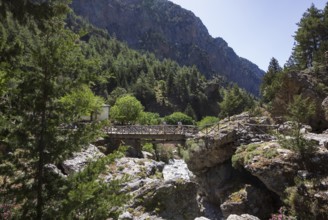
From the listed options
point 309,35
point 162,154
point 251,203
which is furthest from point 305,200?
point 162,154

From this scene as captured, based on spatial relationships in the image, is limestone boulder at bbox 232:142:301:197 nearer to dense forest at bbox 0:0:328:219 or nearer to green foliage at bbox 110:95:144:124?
dense forest at bbox 0:0:328:219

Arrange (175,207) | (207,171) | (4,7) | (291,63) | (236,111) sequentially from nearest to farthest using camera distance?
(4,7)
(175,207)
(207,171)
(291,63)
(236,111)

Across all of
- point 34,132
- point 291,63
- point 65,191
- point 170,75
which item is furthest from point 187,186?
point 170,75

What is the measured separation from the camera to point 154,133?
35438 mm

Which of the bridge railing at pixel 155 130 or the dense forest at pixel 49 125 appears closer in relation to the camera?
the dense forest at pixel 49 125

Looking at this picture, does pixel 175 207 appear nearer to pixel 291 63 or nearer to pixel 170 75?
pixel 291 63

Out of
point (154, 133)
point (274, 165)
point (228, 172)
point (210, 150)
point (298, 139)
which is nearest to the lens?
point (298, 139)

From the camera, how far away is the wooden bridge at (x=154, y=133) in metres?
34.1

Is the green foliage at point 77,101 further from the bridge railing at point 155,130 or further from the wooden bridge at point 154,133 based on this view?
the bridge railing at point 155,130

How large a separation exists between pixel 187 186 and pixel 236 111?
63.1 metres

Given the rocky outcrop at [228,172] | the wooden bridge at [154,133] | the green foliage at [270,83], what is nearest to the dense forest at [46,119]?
the rocky outcrop at [228,172]

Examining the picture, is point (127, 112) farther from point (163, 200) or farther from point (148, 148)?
point (163, 200)

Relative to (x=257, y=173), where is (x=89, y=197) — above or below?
above

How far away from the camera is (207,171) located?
88.4 ft
